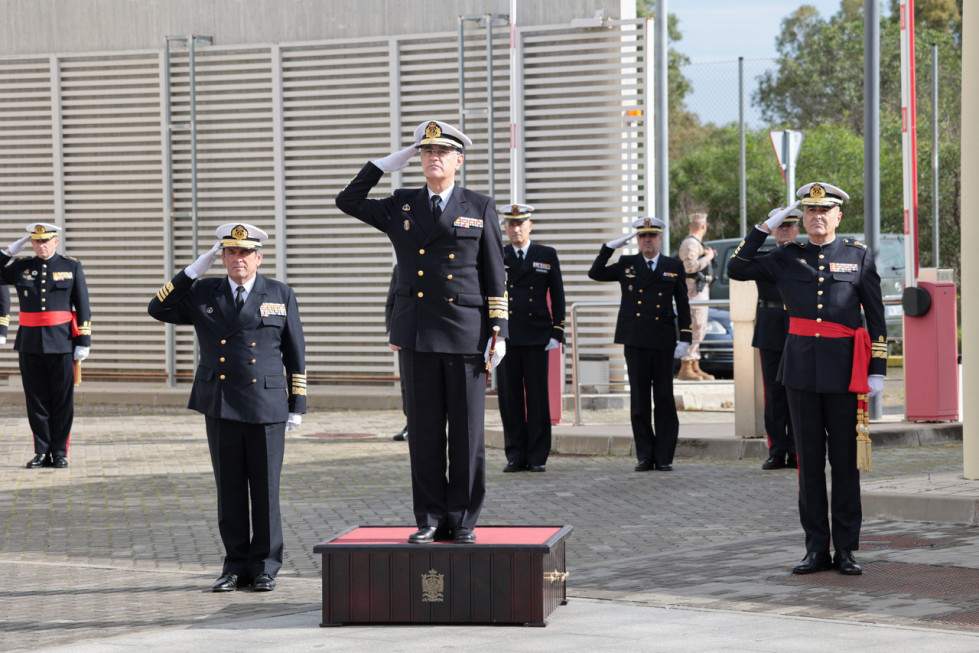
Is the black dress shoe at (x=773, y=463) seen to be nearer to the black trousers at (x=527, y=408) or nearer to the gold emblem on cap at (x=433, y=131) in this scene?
the black trousers at (x=527, y=408)

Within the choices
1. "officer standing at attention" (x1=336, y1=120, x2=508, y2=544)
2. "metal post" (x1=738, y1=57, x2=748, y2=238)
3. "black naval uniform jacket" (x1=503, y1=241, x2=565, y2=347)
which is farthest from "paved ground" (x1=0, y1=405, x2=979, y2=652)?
"metal post" (x1=738, y1=57, x2=748, y2=238)

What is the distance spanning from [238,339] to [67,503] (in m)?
3.92

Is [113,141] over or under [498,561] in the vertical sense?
over

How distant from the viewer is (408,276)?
7402 millimetres

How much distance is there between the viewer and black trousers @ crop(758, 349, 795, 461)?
12.4 meters

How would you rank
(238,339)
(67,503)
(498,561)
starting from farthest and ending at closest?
(67,503), (238,339), (498,561)

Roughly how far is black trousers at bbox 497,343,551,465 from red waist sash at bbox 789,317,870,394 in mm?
4695

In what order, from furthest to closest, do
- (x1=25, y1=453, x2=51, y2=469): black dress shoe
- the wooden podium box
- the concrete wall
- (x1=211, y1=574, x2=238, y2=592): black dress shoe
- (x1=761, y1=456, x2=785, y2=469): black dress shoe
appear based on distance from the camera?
the concrete wall, (x1=25, y1=453, x2=51, y2=469): black dress shoe, (x1=761, y1=456, x2=785, y2=469): black dress shoe, (x1=211, y1=574, x2=238, y2=592): black dress shoe, the wooden podium box

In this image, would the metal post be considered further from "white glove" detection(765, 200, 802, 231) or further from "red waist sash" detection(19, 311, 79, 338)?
"white glove" detection(765, 200, 802, 231)

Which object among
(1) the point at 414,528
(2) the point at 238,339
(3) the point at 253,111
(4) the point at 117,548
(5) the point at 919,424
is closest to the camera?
(1) the point at 414,528

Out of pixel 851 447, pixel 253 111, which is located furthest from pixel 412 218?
pixel 253 111

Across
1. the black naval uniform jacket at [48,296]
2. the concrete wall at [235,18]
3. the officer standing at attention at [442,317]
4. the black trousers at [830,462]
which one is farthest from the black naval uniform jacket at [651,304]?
the concrete wall at [235,18]

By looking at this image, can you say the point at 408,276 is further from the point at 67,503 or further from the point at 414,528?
the point at 67,503

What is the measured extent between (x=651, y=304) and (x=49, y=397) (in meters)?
5.29
